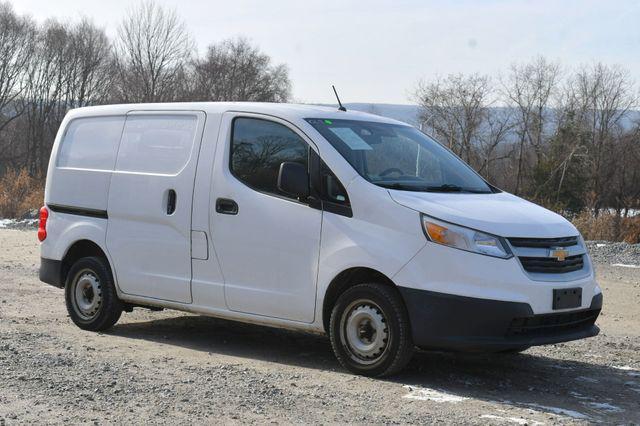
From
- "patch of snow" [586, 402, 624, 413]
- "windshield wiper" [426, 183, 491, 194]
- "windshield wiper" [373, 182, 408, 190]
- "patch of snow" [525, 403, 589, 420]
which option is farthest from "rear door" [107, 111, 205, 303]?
"patch of snow" [586, 402, 624, 413]

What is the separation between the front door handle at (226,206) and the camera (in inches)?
281

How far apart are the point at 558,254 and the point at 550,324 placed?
0.49 m

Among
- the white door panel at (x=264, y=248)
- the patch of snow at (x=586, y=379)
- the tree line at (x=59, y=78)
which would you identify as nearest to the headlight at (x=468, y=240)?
the white door panel at (x=264, y=248)

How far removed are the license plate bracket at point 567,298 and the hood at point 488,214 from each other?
15.4 inches

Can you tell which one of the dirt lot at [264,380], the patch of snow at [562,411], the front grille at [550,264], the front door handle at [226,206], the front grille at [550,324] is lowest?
the dirt lot at [264,380]

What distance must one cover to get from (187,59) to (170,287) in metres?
77.4

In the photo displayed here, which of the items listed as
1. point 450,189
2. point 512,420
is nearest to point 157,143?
point 450,189

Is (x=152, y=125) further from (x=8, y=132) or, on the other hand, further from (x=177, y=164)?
(x=8, y=132)

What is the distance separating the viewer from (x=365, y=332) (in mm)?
6469

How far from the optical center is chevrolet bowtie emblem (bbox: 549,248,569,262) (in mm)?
6258

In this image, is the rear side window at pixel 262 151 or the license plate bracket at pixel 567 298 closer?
the license plate bracket at pixel 567 298

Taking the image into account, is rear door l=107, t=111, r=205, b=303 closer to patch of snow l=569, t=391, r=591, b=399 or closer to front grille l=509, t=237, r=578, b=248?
front grille l=509, t=237, r=578, b=248

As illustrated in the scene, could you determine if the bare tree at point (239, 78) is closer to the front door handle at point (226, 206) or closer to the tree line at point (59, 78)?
the tree line at point (59, 78)

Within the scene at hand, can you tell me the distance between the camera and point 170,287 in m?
7.62
